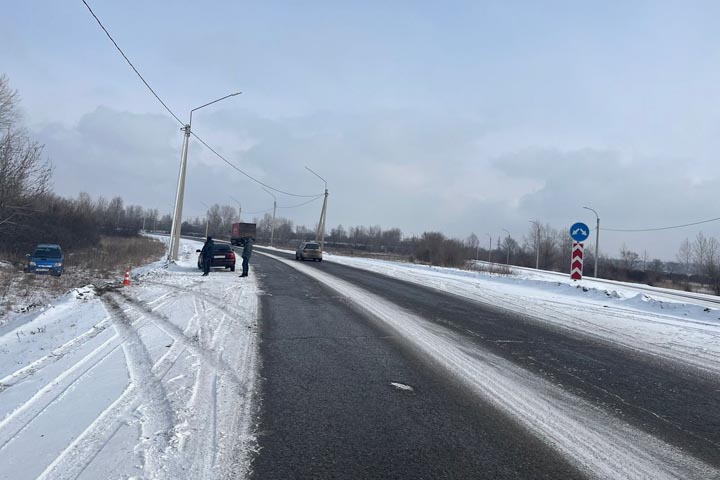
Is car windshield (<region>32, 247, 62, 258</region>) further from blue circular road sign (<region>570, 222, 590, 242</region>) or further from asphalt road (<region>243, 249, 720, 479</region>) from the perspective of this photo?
blue circular road sign (<region>570, 222, 590, 242</region>)

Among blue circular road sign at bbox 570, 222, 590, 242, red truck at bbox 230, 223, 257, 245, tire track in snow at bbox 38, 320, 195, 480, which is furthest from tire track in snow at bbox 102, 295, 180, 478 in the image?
red truck at bbox 230, 223, 257, 245

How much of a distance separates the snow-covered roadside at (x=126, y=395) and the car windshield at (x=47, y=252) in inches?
539

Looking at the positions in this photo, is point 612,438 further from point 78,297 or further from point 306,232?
point 306,232

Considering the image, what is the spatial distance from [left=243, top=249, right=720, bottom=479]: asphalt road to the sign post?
8.55m

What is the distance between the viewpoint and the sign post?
56.1ft

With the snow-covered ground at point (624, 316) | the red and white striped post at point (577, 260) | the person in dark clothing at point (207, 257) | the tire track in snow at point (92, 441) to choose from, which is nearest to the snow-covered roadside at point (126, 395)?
the tire track in snow at point (92, 441)

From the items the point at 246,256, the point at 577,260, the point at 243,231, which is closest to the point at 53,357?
the point at 246,256

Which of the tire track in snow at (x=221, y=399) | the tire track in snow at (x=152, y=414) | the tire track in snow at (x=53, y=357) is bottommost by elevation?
the tire track in snow at (x=53, y=357)

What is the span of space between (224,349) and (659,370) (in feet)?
22.3

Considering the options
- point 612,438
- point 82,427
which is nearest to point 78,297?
point 82,427

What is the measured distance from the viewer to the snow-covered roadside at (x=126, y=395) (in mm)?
3486

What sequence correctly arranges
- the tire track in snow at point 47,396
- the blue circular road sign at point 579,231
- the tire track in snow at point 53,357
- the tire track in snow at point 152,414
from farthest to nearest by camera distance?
the blue circular road sign at point 579,231 → the tire track in snow at point 53,357 → the tire track in snow at point 47,396 → the tire track in snow at point 152,414

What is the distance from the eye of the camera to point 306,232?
172 m

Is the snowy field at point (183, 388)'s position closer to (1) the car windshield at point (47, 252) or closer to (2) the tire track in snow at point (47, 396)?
(2) the tire track in snow at point (47, 396)
